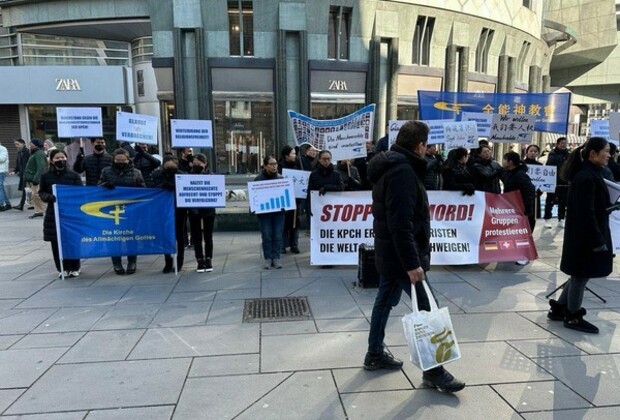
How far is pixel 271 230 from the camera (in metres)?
7.16

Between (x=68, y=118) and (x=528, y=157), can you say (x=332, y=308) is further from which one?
(x=68, y=118)

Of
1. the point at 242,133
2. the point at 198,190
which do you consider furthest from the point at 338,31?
the point at 198,190

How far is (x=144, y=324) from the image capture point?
4.89 m

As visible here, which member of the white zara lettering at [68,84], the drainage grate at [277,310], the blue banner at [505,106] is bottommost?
the drainage grate at [277,310]

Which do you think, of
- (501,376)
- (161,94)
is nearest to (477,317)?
(501,376)

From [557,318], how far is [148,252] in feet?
18.0

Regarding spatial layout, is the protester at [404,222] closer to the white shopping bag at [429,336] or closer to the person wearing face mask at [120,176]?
the white shopping bag at [429,336]

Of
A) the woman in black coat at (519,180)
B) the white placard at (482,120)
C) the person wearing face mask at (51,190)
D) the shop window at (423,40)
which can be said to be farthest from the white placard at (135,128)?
the shop window at (423,40)

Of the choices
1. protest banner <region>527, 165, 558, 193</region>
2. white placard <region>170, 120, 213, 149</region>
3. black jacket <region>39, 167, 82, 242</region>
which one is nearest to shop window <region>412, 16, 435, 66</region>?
protest banner <region>527, 165, 558, 193</region>

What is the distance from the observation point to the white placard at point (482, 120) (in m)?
8.84

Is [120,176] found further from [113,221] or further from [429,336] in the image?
[429,336]

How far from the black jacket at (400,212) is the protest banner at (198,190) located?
3853 millimetres

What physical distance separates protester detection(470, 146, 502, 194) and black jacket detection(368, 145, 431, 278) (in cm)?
413

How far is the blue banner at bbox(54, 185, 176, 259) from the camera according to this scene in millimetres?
6445
